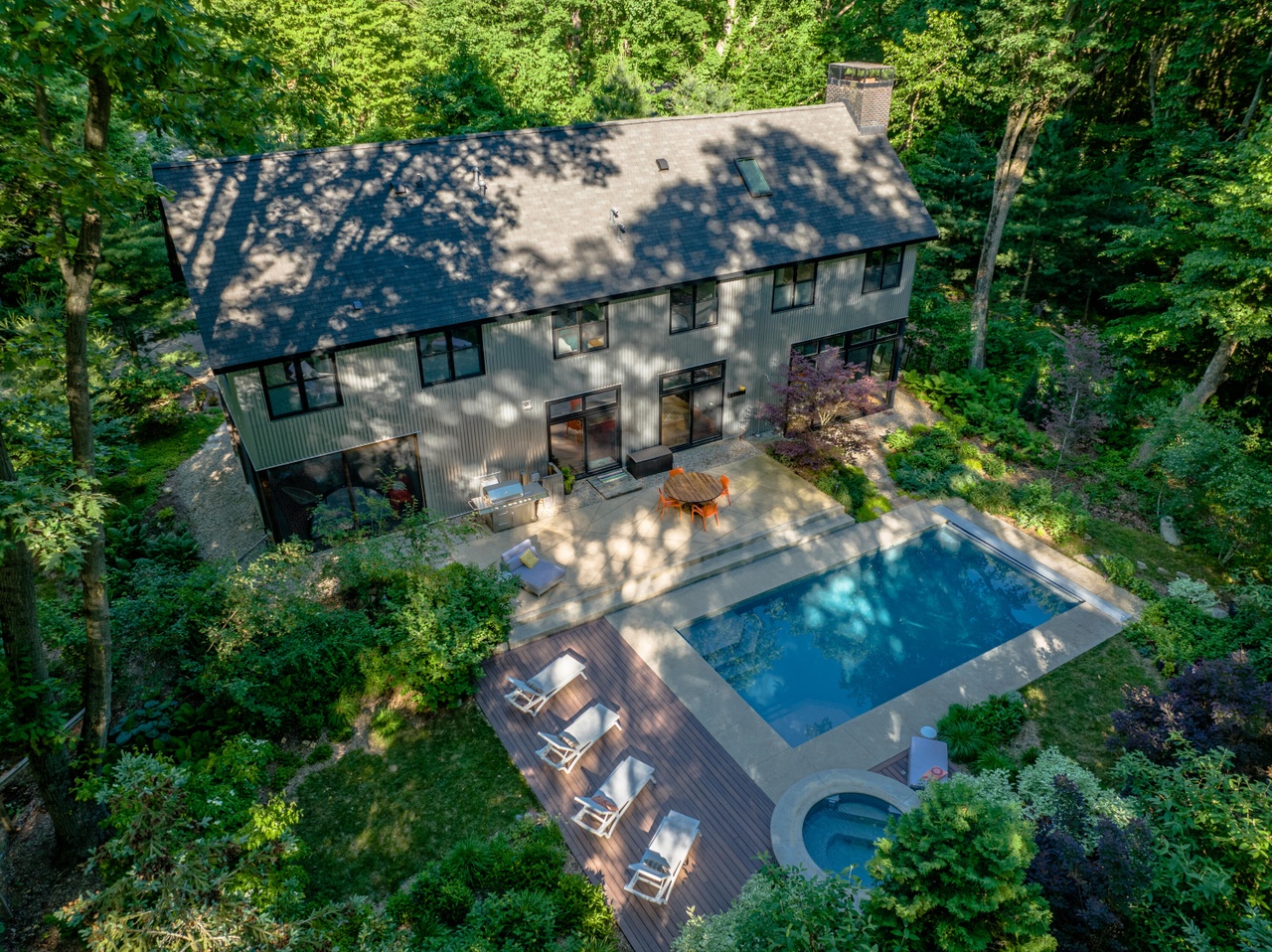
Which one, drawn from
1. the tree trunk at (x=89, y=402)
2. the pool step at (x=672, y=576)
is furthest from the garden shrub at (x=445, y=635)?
the tree trunk at (x=89, y=402)

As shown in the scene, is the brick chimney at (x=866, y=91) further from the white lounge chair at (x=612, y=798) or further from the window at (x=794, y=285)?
the white lounge chair at (x=612, y=798)

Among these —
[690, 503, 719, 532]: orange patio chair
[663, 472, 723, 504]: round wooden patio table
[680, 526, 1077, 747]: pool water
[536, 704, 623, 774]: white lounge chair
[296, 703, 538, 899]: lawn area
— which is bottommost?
[680, 526, 1077, 747]: pool water

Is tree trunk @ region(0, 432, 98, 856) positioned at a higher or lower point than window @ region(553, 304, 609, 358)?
lower

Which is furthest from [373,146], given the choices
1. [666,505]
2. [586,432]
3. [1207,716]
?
[1207,716]

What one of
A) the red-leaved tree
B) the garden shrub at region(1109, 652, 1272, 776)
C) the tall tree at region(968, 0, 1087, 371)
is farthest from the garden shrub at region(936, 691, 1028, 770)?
the tall tree at region(968, 0, 1087, 371)

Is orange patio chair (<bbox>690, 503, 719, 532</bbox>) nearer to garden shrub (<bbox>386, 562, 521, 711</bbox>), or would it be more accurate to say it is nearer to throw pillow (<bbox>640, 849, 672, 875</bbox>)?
garden shrub (<bbox>386, 562, 521, 711</bbox>)

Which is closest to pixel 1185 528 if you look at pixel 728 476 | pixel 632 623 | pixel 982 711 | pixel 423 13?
pixel 982 711
